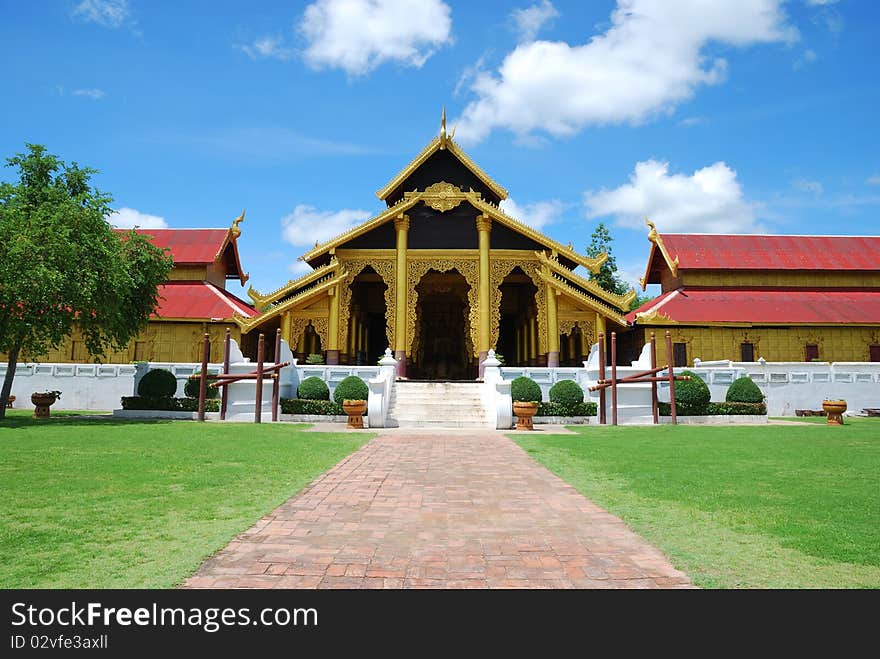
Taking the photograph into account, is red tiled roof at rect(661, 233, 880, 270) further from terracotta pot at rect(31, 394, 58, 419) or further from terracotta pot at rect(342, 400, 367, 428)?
terracotta pot at rect(31, 394, 58, 419)

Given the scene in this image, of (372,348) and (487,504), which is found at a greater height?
(372,348)

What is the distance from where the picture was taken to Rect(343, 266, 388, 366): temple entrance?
24.7 metres

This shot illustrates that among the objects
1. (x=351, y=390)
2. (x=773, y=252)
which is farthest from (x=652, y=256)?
(x=351, y=390)

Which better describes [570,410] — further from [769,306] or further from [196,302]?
[196,302]

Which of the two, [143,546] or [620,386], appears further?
[620,386]

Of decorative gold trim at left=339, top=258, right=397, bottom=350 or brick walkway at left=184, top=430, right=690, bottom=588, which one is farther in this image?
decorative gold trim at left=339, top=258, right=397, bottom=350

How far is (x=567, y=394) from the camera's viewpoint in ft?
57.4

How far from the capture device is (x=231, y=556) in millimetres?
3789

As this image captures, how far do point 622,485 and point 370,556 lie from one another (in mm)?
3813

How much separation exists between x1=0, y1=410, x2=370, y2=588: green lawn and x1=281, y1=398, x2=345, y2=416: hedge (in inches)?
246

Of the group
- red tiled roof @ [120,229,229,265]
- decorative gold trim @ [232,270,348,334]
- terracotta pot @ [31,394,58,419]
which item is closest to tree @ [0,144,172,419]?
terracotta pot @ [31,394,58,419]

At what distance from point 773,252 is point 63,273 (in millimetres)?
30208
